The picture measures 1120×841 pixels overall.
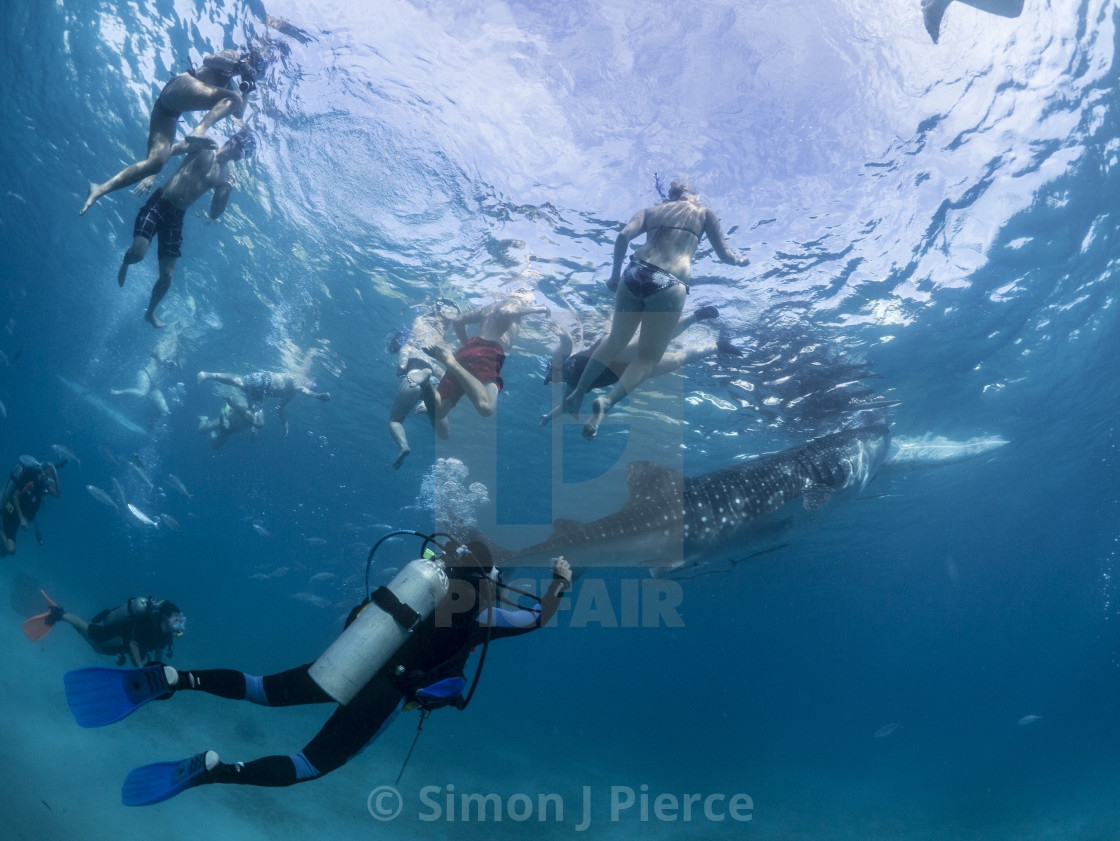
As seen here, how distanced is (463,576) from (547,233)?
319 inches

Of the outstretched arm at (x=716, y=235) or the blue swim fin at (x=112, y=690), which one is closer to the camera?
the blue swim fin at (x=112, y=690)

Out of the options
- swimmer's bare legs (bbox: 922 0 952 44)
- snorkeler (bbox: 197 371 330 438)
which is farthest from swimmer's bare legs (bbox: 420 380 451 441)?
snorkeler (bbox: 197 371 330 438)

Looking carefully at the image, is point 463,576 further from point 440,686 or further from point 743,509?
point 743,509

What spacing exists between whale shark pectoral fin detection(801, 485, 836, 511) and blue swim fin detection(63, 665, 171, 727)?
8747mm

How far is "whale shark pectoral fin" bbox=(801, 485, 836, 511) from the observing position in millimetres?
8773

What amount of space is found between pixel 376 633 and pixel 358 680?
0.34m

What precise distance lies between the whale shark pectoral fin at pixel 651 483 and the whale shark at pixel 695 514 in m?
0.02

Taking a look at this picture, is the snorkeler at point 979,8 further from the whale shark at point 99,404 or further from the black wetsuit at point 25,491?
the whale shark at point 99,404

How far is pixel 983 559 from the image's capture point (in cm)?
A: 4606

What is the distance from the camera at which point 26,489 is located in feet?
37.5

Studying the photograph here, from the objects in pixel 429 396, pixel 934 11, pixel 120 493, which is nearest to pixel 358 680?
pixel 429 396

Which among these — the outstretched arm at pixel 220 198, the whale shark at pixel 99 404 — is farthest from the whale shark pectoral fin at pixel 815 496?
the whale shark at pixel 99 404

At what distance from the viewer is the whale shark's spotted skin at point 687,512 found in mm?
6938

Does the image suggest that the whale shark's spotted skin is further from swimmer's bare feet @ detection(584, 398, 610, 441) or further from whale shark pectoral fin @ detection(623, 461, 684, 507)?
swimmer's bare feet @ detection(584, 398, 610, 441)
